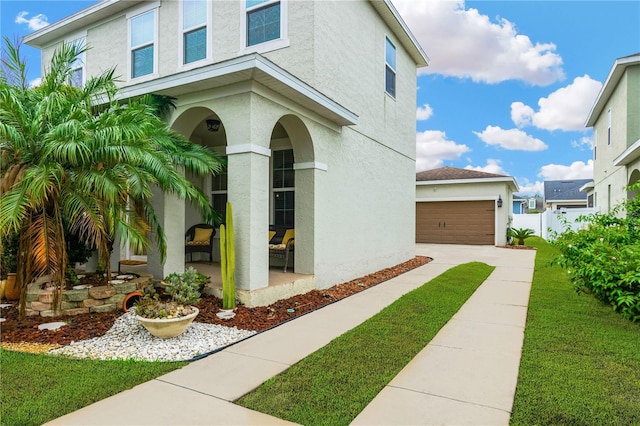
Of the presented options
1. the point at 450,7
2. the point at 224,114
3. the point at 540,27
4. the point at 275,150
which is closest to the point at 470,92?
the point at 540,27

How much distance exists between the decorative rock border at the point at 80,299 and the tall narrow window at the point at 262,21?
5.63 metres

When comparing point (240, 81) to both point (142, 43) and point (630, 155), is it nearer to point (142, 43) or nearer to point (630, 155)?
point (142, 43)

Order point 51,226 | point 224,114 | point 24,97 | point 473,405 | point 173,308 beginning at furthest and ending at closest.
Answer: point 224,114
point 24,97
point 51,226
point 173,308
point 473,405

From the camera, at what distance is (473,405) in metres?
3.06

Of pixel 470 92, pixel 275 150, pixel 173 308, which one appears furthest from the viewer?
pixel 470 92

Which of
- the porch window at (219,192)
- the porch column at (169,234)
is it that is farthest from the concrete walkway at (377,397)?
the porch window at (219,192)

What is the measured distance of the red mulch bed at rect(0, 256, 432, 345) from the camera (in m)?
4.64

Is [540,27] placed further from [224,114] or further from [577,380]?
[577,380]

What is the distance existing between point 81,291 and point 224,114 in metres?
3.40

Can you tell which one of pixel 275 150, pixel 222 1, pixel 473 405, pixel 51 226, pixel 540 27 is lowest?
pixel 473 405

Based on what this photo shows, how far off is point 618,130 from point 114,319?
1791 cm

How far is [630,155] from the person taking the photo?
39.8ft

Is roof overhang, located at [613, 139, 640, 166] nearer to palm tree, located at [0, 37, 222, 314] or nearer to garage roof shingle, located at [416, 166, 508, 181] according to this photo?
garage roof shingle, located at [416, 166, 508, 181]

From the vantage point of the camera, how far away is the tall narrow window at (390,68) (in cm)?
1073
